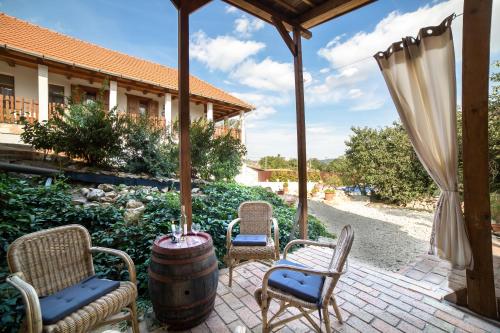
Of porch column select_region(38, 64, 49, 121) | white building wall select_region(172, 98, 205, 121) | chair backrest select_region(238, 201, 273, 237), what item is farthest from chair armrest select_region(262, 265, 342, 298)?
white building wall select_region(172, 98, 205, 121)

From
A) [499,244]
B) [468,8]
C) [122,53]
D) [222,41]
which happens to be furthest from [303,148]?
[122,53]

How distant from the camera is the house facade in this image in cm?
592

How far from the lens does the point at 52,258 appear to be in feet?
5.63

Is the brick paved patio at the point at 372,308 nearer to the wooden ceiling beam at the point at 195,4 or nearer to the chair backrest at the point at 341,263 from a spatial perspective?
the chair backrest at the point at 341,263

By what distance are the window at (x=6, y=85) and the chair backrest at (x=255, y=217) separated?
8.10 metres

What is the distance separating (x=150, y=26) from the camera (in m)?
5.22

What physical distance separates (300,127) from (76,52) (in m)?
8.09

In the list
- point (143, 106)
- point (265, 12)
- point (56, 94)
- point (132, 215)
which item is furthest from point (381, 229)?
point (56, 94)

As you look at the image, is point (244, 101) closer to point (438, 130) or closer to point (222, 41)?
point (222, 41)

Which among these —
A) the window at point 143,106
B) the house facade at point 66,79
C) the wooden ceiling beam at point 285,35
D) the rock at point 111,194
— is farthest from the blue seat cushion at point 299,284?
the window at point 143,106

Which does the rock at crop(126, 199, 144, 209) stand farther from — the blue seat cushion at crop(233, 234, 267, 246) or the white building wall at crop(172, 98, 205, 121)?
the white building wall at crop(172, 98, 205, 121)

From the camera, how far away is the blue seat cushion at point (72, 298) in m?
1.35

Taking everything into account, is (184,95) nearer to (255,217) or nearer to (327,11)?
(255,217)

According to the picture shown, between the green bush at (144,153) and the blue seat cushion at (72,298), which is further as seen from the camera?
the green bush at (144,153)
